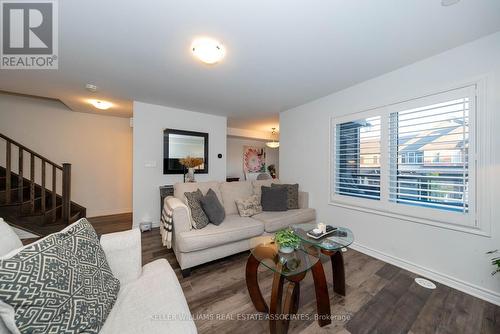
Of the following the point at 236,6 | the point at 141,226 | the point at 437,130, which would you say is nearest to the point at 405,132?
the point at 437,130

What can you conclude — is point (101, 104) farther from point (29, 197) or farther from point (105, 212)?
point (105, 212)

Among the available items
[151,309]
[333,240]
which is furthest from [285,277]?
[151,309]

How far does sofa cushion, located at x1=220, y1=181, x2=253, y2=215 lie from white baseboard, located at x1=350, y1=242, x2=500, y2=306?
72.1 inches

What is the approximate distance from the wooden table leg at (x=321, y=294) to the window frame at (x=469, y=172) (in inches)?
59.8

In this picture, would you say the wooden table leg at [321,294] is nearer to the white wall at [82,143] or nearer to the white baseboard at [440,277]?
the white baseboard at [440,277]

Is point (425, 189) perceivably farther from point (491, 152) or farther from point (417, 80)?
point (417, 80)

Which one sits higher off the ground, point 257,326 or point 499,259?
point 499,259

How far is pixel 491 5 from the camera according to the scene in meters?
1.32

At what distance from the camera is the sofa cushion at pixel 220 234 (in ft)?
6.22

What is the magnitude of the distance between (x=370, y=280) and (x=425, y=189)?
44.7 inches

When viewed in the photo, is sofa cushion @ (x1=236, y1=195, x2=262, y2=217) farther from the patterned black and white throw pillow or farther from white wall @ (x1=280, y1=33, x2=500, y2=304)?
the patterned black and white throw pillow

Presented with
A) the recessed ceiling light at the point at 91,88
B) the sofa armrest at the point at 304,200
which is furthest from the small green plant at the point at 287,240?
the recessed ceiling light at the point at 91,88

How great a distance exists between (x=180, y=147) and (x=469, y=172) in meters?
3.99

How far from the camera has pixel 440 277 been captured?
186 cm
